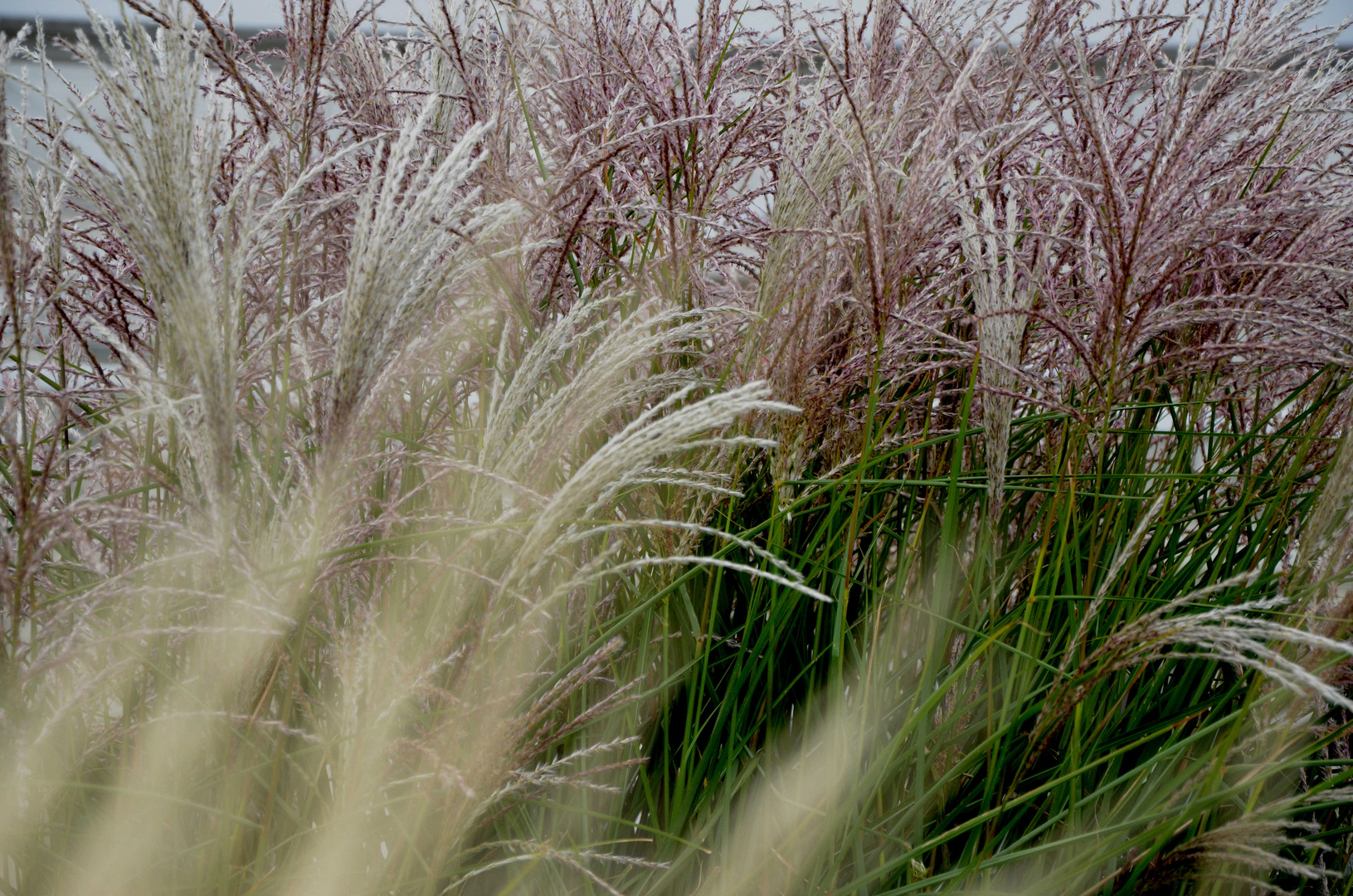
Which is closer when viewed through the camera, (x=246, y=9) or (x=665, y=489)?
(x=665, y=489)

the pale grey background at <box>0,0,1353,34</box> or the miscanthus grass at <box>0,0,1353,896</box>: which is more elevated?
the pale grey background at <box>0,0,1353,34</box>

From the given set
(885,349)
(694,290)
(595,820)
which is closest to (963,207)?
(885,349)

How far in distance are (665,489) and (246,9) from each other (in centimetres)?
461

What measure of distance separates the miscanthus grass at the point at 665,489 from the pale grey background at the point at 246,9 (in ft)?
Result: 10.7

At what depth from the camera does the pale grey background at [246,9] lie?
3.96m

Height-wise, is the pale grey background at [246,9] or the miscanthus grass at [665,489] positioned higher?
the pale grey background at [246,9]

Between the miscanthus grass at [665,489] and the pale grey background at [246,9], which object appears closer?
the miscanthus grass at [665,489]

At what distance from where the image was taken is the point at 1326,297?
39.1 inches

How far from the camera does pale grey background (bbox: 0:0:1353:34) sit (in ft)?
13.0

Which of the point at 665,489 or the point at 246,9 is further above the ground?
the point at 246,9

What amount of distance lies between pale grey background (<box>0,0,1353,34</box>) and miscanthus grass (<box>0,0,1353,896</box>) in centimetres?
328

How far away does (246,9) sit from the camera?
427 centimetres

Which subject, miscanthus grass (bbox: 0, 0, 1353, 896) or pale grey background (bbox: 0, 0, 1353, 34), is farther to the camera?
pale grey background (bbox: 0, 0, 1353, 34)

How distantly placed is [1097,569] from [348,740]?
0.73 meters
